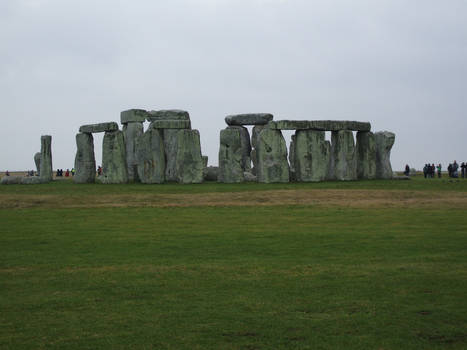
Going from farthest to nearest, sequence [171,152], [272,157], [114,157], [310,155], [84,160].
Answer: [84,160]
[171,152]
[114,157]
[310,155]
[272,157]

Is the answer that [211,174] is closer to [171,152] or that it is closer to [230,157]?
[171,152]

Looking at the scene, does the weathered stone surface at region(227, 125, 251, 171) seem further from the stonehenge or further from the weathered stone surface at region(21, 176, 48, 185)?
the weathered stone surface at region(21, 176, 48, 185)

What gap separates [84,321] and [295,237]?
578cm

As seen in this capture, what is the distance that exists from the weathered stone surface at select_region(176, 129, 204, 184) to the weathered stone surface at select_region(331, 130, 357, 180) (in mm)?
5842

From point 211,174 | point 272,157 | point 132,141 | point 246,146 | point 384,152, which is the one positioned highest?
point 132,141

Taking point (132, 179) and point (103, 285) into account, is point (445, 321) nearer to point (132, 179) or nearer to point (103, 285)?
point (103, 285)

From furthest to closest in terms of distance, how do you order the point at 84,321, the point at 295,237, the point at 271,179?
the point at 271,179 < the point at 295,237 < the point at 84,321

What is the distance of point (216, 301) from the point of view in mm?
6691

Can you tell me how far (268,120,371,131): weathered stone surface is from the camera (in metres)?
26.0

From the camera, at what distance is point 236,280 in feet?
25.1

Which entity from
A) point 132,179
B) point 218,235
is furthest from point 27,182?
point 218,235

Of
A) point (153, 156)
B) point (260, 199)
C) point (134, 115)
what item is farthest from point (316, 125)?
point (134, 115)


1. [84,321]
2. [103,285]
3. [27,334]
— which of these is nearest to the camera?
[27,334]

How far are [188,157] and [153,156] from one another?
153 cm
